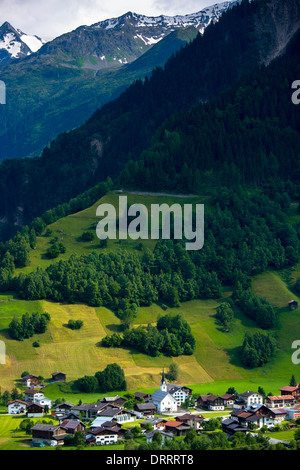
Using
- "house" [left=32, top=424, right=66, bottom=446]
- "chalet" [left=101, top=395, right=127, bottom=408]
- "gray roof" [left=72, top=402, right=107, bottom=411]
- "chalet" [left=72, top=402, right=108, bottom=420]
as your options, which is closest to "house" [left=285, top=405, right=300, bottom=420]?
"chalet" [left=101, top=395, right=127, bottom=408]

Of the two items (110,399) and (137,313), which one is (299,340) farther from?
Answer: (110,399)

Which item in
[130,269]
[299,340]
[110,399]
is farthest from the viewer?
[130,269]

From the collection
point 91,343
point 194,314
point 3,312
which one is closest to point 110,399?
point 91,343

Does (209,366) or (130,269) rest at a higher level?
(130,269)

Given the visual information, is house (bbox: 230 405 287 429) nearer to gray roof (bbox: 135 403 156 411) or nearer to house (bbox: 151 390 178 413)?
house (bbox: 151 390 178 413)

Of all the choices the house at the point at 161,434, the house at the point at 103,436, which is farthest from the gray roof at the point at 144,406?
the house at the point at 103,436

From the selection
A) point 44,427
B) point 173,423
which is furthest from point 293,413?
point 44,427

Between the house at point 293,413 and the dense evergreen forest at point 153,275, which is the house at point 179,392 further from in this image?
the dense evergreen forest at point 153,275
